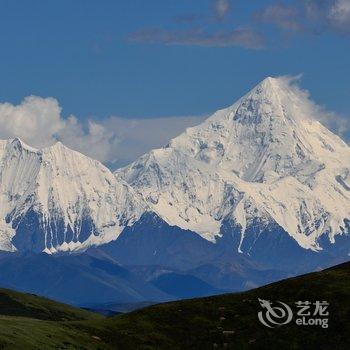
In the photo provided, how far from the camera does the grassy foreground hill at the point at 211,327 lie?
122250mm

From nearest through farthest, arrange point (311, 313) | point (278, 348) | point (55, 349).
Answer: point (55, 349) < point (278, 348) < point (311, 313)

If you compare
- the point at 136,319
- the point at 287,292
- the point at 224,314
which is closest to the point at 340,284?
the point at 287,292

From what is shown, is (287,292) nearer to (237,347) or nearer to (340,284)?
(340,284)

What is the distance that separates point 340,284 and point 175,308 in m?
21.3

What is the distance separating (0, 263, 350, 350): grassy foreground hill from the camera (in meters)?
122

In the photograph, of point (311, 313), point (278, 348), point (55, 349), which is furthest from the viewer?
point (311, 313)

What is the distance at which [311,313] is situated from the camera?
13375 cm

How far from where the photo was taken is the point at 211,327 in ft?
434

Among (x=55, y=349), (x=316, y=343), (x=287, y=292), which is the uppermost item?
(x=287, y=292)

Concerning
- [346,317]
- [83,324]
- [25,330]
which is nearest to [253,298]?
[346,317]

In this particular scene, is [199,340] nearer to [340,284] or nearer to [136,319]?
[136,319]

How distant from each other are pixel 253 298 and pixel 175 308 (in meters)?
10.3

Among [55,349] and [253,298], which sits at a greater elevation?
[253,298]

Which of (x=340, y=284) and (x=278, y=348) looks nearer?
(x=278, y=348)
